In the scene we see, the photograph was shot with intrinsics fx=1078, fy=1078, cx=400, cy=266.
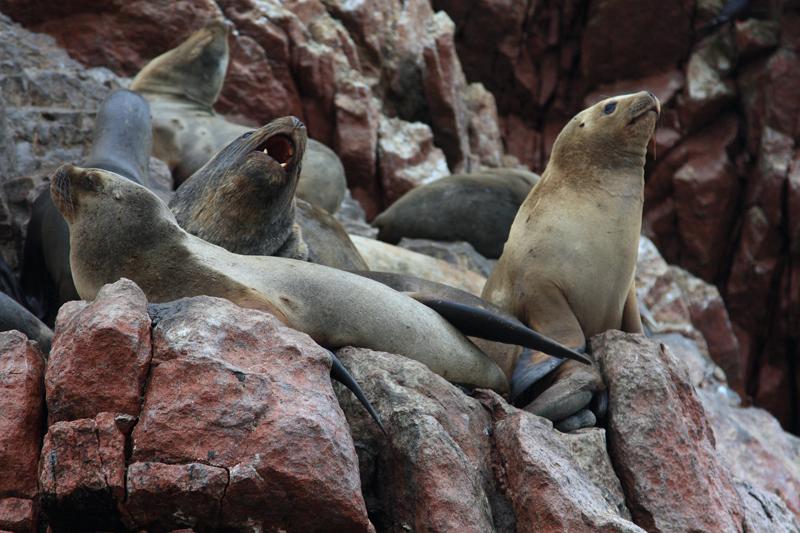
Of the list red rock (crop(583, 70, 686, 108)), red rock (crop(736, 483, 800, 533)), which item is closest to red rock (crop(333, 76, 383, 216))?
red rock (crop(583, 70, 686, 108))

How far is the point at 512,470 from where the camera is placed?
12.0 feet

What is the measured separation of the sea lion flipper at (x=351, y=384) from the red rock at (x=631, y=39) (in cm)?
1585

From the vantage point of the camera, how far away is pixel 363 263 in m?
6.84

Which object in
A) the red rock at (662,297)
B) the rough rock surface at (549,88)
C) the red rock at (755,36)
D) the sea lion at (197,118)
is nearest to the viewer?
the sea lion at (197,118)

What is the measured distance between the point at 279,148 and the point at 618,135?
1.85 m

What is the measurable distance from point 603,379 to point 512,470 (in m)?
1.14

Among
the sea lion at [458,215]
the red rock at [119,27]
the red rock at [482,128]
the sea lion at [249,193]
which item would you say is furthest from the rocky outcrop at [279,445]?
the red rock at [482,128]

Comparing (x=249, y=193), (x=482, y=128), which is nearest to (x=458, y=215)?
(x=249, y=193)

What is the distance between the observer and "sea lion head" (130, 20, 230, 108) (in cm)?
984

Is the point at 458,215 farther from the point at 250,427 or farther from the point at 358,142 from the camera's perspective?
the point at 250,427

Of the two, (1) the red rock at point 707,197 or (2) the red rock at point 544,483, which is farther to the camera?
(1) the red rock at point 707,197

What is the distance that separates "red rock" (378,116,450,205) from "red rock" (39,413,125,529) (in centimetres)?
948

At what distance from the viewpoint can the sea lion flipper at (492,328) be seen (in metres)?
4.58

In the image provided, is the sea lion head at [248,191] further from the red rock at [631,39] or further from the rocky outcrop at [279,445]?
the red rock at [631,39]
